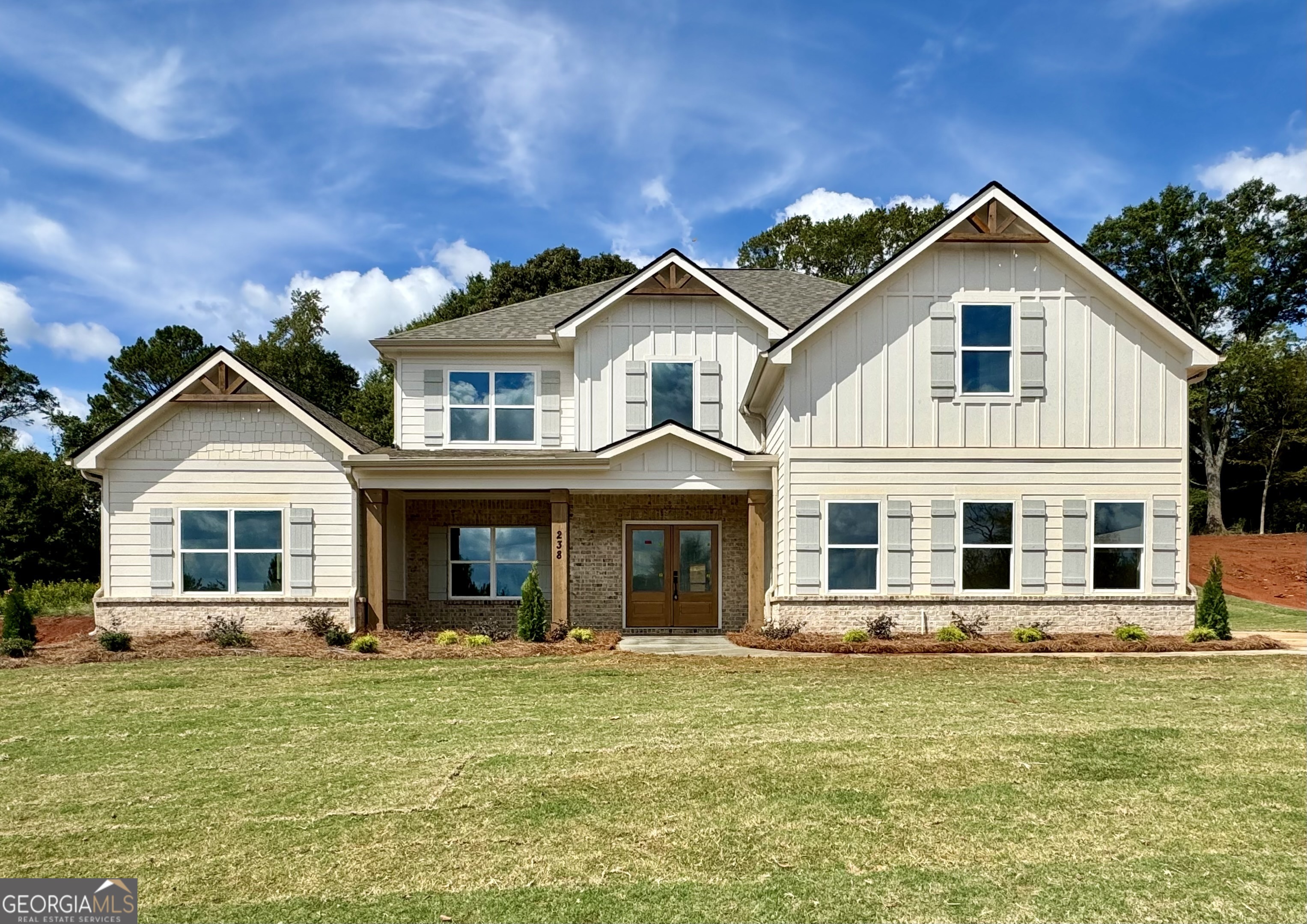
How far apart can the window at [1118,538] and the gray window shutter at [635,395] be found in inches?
334

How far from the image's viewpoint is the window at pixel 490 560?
18.9 meters

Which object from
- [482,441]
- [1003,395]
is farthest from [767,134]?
[482,441]

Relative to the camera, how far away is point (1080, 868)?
16.6ft

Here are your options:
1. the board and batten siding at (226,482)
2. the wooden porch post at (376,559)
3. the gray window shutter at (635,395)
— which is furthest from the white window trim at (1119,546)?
the board and batten siding at (226,482)

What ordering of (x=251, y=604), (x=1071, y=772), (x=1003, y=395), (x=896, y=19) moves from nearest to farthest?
(x=1071, y=772), (x=896, y=19), (x=1003, y=395), (x=251, y=604)

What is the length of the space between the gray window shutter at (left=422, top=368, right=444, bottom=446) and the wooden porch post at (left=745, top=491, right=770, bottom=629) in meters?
6.75

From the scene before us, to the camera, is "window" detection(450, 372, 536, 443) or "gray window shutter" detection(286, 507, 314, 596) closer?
"gray window shutter" detection(286, 507, 314, 596)

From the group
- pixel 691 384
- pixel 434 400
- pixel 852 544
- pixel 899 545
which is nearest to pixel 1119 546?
pixel 899 545

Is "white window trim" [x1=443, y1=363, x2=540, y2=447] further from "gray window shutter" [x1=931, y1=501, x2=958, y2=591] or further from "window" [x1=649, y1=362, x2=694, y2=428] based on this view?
"gray window shutter" [x1=931, y1=501, x2=958, y2=591]

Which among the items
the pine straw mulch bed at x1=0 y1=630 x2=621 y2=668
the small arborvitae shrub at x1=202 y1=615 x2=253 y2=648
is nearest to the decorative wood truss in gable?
the pine straw mulch bed at x1=0 y1=630 x2=621 y2=668

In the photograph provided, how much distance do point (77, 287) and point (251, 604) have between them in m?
8.37

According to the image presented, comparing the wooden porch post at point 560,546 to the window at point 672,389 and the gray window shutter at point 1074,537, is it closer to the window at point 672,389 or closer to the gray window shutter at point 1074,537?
the window at point 672,389

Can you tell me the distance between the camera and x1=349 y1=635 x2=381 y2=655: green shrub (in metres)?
14.5

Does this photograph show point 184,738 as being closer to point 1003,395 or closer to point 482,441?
point 482,441
